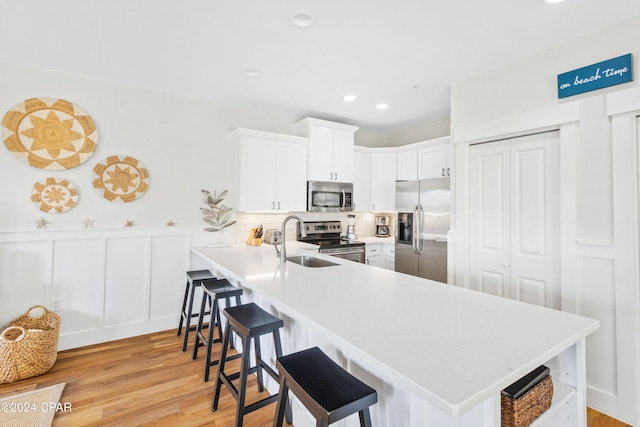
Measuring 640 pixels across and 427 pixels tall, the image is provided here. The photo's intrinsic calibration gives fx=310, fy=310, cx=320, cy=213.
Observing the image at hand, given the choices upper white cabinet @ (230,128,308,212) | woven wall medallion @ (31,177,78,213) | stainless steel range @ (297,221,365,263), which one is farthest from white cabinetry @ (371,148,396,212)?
woven wall medallion @ (31,177,78,213)

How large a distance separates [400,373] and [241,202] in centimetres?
304

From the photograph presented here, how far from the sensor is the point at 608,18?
2.02m

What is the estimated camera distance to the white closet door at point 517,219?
7.96ft

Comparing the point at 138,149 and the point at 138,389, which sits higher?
the point at 138,149

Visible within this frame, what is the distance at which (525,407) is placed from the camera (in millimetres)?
1033

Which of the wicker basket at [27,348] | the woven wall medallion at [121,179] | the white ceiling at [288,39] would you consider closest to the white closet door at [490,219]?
the white ceiling at [288,39]

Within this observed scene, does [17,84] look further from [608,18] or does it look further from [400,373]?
[608,18]

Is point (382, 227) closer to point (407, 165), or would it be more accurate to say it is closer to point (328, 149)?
point (407, 165)

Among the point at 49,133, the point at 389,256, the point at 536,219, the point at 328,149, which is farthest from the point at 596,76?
the point at 49,133

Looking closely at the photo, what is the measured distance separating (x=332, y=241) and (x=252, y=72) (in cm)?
241

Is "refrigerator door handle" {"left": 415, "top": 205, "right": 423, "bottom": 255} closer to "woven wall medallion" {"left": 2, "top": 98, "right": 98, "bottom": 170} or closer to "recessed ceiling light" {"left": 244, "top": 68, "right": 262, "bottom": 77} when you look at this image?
Answer: "recessed ceiling light" {"left": 244, "top": 68, "right": 262, "bottom": 77}

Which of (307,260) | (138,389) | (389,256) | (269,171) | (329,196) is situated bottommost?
(138,389)

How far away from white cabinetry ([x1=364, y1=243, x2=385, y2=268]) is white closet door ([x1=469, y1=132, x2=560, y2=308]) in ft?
5.31

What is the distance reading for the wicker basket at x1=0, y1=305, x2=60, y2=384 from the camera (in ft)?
7.73
